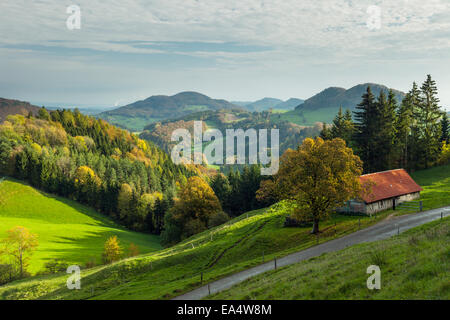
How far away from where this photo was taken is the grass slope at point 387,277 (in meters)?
13.4

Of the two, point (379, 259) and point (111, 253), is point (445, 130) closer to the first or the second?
point (379, 259)

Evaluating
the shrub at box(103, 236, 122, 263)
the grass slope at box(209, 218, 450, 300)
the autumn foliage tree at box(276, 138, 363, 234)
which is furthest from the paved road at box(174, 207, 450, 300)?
the shrub at box(103, 236, 122, 263)

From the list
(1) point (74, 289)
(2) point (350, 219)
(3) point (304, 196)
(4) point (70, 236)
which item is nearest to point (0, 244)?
(4) point (70, 236)

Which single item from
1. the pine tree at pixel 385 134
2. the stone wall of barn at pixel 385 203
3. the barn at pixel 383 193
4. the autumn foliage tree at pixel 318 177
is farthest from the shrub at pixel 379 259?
the pine tree at pixel 385 134

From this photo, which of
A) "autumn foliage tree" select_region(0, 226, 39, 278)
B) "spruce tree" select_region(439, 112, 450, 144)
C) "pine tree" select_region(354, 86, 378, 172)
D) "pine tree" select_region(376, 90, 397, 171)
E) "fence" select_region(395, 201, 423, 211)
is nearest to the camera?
"fence" select_region(395, 201, 423, 211)

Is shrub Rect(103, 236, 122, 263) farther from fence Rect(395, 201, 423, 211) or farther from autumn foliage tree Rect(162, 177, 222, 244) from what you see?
fence Rect(395, 201, 423, 211)

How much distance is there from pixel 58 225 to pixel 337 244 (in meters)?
92.7

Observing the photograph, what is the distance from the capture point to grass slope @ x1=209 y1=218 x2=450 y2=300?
1339 cm

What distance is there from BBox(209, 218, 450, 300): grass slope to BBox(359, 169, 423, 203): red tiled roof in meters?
28.1

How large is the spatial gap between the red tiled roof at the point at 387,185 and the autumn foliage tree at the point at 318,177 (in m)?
8.33

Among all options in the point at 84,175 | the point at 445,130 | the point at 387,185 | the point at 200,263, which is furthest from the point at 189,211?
the point at 84,175

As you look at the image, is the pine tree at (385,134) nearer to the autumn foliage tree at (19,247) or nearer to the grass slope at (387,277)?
the grass slope at (387,277)

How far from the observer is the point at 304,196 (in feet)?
138

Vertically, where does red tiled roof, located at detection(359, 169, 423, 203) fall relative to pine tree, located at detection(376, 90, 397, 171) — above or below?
below
